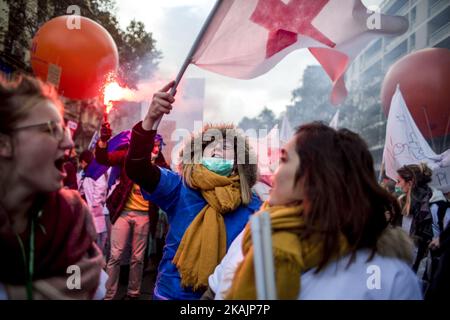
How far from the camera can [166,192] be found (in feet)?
8.81

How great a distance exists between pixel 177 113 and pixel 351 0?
1.78 meters

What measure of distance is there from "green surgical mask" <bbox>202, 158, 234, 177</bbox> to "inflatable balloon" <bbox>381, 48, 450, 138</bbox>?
19.6ft

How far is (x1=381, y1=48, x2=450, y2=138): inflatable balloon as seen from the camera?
7605 millimetres

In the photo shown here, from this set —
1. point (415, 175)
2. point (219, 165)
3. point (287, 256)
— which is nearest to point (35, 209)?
point (287, 256)

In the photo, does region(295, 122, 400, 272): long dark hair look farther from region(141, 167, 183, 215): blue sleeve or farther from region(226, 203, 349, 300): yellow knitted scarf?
region(141, 167, 183, 215): blue sleeve

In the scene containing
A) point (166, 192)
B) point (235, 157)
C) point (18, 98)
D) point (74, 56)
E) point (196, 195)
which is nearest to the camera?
point (18, 98)


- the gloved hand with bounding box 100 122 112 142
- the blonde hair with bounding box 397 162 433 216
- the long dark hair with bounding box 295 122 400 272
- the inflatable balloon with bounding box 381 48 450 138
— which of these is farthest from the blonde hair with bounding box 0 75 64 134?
the inflatable balloon with bounding box 381 48 450 138

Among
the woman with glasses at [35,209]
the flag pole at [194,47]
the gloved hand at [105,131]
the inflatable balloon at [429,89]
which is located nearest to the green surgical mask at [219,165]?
the flag pole at [194,47]

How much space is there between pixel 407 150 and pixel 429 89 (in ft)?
10.9

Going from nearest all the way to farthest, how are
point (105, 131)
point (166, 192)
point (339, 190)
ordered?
point (339, 190)
point (166, 192)
point (105, 131)

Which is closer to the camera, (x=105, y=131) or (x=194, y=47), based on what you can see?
(x=194, y=47)

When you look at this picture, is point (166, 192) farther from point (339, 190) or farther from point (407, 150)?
point (407, 150)

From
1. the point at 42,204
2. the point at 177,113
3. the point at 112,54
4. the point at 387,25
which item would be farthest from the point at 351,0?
the point at 112,54

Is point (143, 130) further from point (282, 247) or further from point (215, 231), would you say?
point (282, 247)
